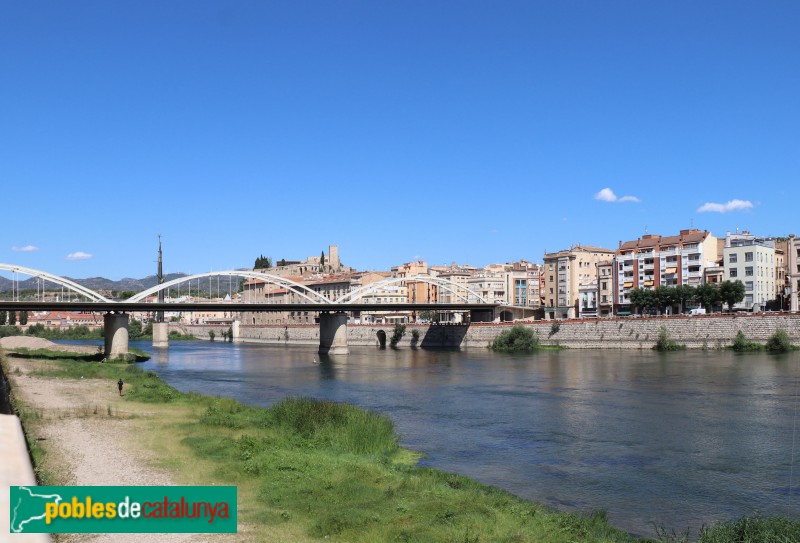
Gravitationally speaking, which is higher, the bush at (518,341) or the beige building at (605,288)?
the beige building at (605,288)

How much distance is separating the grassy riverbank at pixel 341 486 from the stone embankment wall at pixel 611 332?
5362 centimetres

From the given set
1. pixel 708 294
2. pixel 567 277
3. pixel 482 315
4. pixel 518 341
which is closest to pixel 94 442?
pixel 518 341

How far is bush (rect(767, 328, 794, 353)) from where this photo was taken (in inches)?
2500

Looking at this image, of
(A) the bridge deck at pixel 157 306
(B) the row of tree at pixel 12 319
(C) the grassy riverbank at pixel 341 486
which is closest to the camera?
(C) the grassy riverbank at pixel 341 486

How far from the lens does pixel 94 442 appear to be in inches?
816

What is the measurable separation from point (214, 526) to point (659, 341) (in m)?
67.9

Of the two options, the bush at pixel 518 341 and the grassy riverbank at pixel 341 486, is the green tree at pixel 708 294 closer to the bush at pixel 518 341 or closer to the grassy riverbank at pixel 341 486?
the bush at pixel 518 341

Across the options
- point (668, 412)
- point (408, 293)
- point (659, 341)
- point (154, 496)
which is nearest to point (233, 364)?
point (659, 341)

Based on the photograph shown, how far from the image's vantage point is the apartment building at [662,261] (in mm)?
92188

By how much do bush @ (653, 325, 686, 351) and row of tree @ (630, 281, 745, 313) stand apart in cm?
1152

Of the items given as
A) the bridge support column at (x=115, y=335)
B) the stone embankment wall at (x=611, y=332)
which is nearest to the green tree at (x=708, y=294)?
the stone embankment wall at (x=611, y=332)

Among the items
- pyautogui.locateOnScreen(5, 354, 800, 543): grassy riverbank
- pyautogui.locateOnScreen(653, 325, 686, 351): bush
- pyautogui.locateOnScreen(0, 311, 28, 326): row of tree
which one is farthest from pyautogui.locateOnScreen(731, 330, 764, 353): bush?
pyautogui.locateOnScreen(0, 311, 28, 326): row of tree

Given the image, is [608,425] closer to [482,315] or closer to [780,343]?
[780,343]

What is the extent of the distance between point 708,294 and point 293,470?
248 feet
